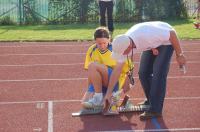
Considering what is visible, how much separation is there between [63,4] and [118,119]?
17.5 meters

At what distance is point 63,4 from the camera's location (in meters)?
23.7

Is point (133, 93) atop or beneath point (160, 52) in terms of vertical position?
beneath

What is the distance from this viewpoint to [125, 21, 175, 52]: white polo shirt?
6.16m

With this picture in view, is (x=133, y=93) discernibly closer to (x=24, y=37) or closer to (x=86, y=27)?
(x=24, y=37)

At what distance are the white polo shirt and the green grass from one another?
1051cm

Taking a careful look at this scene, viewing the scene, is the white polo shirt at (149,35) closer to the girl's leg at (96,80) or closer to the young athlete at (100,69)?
the young athlete at (100,69)

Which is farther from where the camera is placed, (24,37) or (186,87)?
(24,37)

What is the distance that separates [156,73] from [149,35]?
2.04 ft

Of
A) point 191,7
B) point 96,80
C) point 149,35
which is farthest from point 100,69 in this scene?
point 191,7

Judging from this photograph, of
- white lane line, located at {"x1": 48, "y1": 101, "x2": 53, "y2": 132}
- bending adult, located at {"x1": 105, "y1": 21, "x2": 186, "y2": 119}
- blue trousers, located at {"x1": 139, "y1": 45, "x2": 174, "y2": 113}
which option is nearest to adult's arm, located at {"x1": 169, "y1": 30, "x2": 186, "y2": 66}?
bending adult, located at {"x1": 105, "y1": 21, "x2": 186, "y2": 119}

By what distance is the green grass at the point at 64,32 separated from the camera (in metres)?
17.0

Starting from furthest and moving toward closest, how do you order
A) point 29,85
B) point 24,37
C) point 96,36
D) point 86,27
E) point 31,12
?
point 31,12
point 86,27
point 24,37
point 29,85
point 96,36

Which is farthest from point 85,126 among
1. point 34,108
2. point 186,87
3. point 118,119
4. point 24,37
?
point 24,37

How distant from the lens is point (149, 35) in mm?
6164
